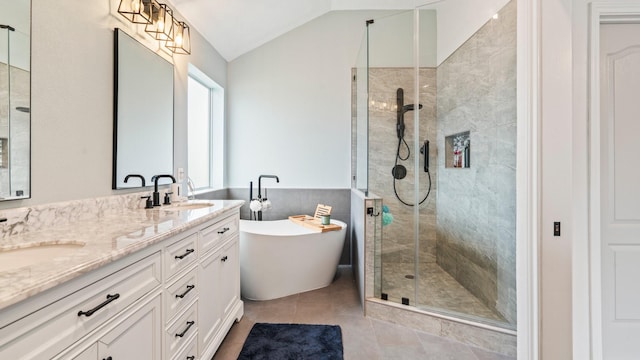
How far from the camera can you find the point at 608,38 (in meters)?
1.44

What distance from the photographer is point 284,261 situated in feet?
8.16

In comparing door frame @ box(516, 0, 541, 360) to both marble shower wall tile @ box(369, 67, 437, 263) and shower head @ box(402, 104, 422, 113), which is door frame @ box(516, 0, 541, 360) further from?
shower head @ box(402, 104, 422, 113)

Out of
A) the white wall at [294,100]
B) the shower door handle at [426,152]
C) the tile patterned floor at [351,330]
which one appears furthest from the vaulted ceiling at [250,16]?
the tile patterned floor at [351,330]

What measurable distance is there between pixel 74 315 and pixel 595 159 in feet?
7.26

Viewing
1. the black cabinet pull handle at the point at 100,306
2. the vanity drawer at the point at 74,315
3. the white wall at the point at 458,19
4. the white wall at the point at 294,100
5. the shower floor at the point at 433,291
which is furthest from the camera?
the white wall at the point at 294,100

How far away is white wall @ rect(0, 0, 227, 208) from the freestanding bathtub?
1155 millimetres

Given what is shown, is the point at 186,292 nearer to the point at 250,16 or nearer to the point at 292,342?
the point at 292,342

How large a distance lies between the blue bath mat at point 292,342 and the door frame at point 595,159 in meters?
1.34

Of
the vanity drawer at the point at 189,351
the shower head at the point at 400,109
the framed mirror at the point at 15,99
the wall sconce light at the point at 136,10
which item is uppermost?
the wall sconce light at the point at 136,10

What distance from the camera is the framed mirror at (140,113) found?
5.24ft

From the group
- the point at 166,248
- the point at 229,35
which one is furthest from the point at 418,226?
the point at 229,35

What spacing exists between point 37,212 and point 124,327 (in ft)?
2.18

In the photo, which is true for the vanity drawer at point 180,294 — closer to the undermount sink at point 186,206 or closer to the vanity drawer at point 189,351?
the vanity drawer at point 189,351

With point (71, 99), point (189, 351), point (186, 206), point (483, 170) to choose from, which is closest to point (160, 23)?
point (71, 99)
